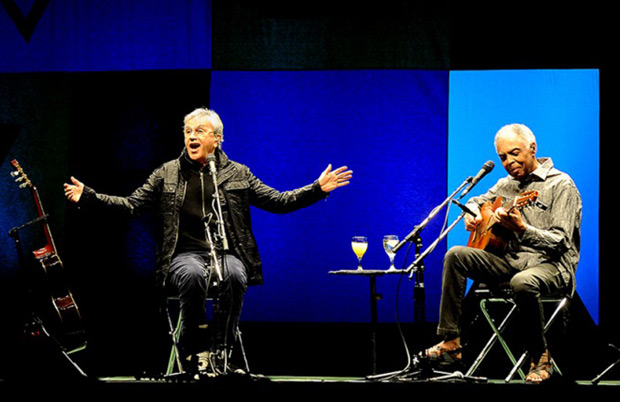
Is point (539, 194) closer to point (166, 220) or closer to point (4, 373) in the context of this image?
point (166, 220)

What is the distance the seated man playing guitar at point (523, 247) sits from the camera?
3637mm

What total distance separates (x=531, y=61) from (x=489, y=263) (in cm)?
196

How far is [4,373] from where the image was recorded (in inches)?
180

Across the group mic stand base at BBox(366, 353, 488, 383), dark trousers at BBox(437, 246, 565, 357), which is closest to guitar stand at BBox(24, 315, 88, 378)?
mic stand base at BBox(366, 353, 488, 383)

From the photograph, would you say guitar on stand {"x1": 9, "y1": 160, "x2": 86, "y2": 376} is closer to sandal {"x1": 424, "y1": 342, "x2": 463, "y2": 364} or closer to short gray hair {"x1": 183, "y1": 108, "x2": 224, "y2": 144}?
short gray hair {"x1": 183, "y1": 108, "x2": 224, "y2": 144}

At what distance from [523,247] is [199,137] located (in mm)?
2068

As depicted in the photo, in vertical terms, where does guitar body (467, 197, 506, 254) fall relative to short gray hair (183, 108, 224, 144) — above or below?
below

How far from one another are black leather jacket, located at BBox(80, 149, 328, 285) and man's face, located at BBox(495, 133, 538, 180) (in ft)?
3.62

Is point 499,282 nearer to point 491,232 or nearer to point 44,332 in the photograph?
point 491,232

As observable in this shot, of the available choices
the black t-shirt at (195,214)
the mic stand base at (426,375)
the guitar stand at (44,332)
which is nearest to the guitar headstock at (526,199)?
the mic stand base at (426,375)

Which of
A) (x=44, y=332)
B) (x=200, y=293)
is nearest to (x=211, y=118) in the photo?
(x=200, y=293)

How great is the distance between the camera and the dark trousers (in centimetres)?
361

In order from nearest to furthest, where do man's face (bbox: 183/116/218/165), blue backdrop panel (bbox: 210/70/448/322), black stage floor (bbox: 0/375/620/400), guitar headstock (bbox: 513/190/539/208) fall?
black stage floor (bbox: 0/375/620/400)
guitar headstock (bbox: 513/190/539/208)
man's face (bbox: 183/116/218/165)
blue backdrop panel (bbox: 210/70/448/322)

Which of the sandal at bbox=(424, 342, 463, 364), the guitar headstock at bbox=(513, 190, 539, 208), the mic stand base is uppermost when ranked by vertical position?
the guitar headstock at bbox=(513, 190, 539, 208)
